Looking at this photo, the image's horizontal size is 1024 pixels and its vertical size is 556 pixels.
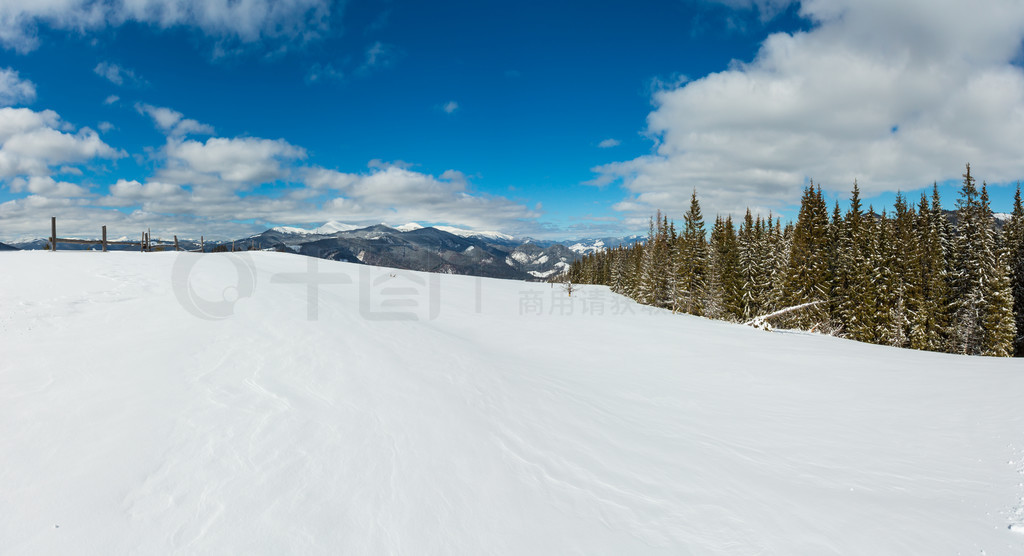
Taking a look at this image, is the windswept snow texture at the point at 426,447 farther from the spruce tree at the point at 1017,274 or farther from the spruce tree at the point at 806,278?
the spruce tree at the point at 1017,274

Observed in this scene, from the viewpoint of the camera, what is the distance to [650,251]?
5291cm

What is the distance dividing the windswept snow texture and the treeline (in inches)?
1101

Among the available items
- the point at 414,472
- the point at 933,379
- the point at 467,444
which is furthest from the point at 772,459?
the point at 933,379

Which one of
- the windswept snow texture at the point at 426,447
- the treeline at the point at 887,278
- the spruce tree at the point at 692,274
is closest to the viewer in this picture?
the windswept snow texture at the point at 426,447

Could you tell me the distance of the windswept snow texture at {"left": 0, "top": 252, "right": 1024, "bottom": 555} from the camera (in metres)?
3.45

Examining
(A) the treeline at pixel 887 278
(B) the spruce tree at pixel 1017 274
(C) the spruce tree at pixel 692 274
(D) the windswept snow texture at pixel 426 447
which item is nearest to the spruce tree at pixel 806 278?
(A) the treeline at pixel 887 278

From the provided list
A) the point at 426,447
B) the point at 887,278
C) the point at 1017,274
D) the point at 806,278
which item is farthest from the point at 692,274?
the point at 426,447

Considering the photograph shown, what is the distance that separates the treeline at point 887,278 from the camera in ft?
108

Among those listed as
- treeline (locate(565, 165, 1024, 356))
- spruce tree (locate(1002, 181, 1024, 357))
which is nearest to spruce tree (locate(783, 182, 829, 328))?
treeline (locate(565, 165, 1024, 356))

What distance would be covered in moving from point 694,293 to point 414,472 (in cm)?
4464

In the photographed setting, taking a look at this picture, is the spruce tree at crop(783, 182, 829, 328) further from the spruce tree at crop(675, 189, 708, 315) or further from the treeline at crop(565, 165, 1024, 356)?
the spruce tree at crop(675, 189, 708, 315)

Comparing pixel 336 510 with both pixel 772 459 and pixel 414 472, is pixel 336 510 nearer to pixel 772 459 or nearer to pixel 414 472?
pixel 414 472

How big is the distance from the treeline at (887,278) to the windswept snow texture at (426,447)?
2797 centimetres

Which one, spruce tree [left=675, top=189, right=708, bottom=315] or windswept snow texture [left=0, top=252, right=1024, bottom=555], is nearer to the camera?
windswept snow texture [left=0, top=252, right=1024, bottom=555]
